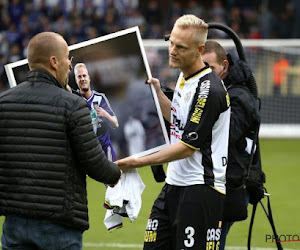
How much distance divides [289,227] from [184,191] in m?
3.68

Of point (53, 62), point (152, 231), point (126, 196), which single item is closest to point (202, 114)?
point (126, 196)

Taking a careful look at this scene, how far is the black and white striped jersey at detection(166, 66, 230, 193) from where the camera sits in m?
4.51

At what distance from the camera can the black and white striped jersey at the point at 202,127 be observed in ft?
14.8

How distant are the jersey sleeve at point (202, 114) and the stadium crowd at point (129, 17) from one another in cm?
1435

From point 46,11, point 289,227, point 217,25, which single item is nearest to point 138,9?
point 46,11

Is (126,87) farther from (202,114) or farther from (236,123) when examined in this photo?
(236,123)

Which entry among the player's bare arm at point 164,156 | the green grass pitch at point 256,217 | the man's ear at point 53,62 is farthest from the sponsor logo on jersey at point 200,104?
the green grass pitch at point 256,217

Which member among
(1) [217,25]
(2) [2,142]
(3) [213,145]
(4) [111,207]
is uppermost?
(1) [217,25]

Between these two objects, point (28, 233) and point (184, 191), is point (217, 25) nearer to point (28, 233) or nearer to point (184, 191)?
point (184, 191)

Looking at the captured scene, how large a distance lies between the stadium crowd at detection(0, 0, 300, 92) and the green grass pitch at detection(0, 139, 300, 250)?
25.5ft

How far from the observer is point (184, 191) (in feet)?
15.3

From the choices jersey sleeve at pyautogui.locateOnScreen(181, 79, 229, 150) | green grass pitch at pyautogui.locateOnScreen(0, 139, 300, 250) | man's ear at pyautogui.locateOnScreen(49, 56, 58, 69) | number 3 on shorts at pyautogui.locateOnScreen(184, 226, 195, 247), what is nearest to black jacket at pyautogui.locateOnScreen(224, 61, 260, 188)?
jersey sleeve at pyautogui.locateOnScreen(181, 79, 229, 150)

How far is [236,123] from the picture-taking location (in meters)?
4.92

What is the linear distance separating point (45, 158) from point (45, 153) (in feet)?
0.09
